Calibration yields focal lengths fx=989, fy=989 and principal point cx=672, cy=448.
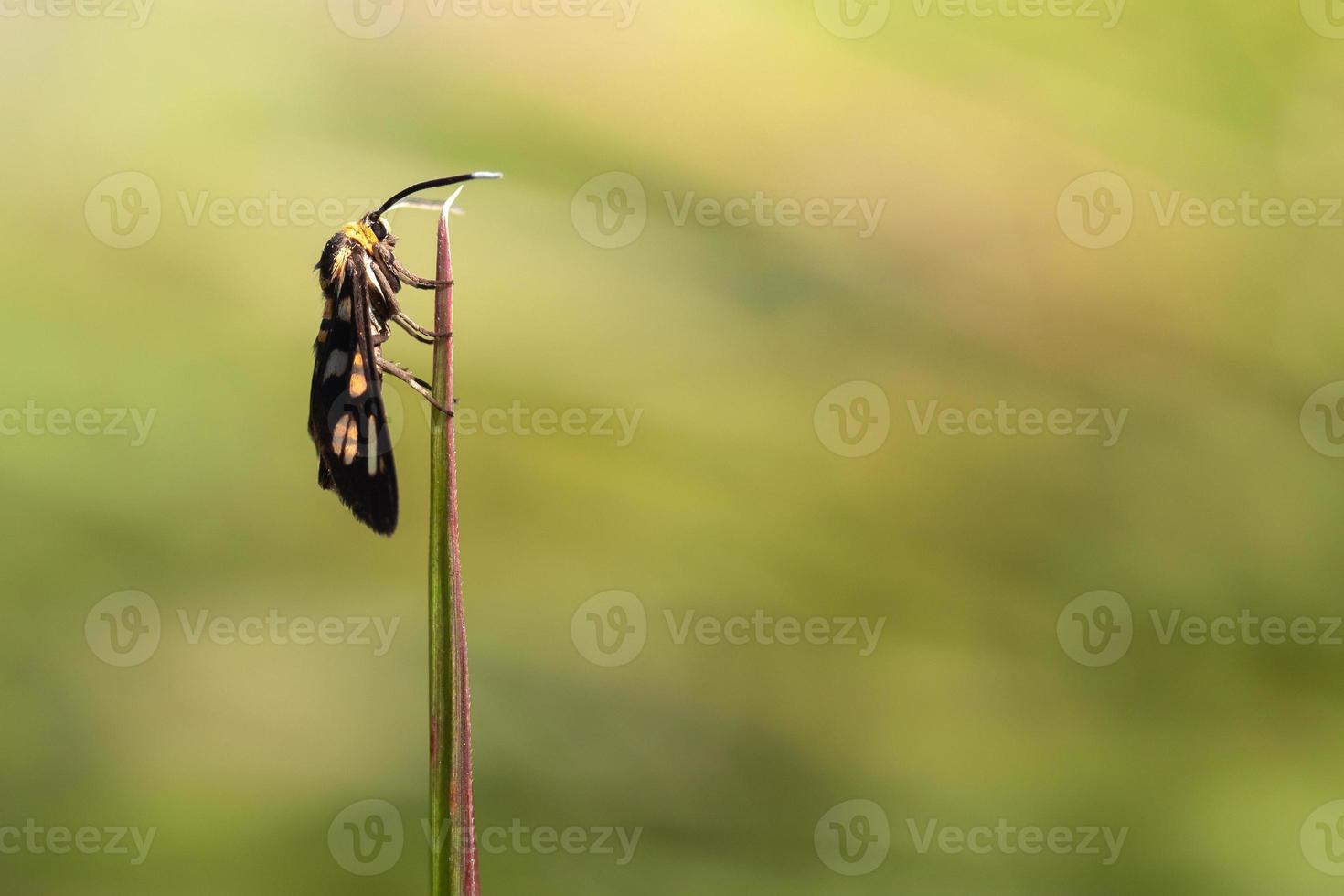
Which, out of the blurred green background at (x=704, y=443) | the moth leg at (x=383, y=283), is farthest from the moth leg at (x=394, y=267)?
the blurred green background at (x=704, y=443)

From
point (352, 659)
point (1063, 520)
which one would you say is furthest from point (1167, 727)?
point (352, 659)

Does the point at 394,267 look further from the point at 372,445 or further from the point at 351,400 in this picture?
the point at 372,445

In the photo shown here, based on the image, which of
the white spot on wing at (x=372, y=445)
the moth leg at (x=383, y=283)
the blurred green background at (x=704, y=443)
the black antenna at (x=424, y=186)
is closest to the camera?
the black antenna at (x=424, y=186)

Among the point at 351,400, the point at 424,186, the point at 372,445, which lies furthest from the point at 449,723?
the point at 424,186

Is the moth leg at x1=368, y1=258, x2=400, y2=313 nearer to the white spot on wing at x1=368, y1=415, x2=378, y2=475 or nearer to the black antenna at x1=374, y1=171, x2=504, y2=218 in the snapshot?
the black antenna at x1=374, y1=171, x2=504, y2=218

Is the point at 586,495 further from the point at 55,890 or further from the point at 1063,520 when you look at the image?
the point at 55,890

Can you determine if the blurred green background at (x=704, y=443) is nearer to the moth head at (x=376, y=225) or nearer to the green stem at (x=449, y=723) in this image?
the moth head at (x=376, y=225)

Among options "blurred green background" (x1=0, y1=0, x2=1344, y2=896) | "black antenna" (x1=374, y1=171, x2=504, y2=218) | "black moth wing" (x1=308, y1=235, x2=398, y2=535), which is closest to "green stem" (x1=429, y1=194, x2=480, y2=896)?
"black moth wing" (x1=308, y1=235, x2=398, y2=535)
